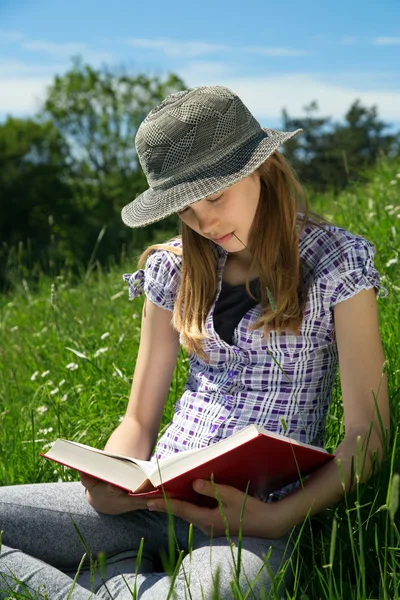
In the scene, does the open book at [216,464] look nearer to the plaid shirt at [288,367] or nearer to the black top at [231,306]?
the plaid shirt at [288,367]

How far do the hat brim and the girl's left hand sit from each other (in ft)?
2.36

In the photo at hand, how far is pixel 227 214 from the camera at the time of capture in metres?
2.28

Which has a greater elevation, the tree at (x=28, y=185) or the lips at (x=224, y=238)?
the lips at (x=224, y=238)

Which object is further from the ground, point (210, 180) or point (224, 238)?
point (210, 180)

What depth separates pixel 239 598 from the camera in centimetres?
173

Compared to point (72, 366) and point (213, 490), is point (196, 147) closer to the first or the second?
point (213, 490)

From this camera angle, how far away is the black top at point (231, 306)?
97.1 inches

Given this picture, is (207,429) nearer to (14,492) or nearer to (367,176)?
(14,492)

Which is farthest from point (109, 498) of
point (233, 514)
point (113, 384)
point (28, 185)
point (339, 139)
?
point (28, 185)

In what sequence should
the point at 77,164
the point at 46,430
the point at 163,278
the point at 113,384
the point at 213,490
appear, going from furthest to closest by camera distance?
the point at 77,164 → the point at 113,384 → the point at 46,430 → the point at 163,278 → the point at 213,490

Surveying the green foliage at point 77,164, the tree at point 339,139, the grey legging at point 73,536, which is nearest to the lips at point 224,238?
the grey legging at point 73,536

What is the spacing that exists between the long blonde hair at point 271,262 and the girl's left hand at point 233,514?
1.64 feet

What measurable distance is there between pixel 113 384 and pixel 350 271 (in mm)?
1717

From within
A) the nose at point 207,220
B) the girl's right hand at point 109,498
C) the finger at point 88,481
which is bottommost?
the girl's right hand at point 109,498
